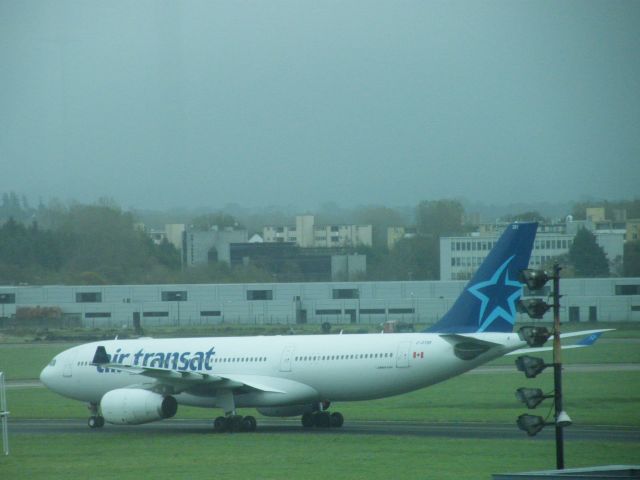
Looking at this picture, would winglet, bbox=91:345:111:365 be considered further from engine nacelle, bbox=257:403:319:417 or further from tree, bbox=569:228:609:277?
tree, bbox=569:228:609:277

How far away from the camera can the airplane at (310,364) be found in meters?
35.8

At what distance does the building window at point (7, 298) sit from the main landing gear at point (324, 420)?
5560 cm

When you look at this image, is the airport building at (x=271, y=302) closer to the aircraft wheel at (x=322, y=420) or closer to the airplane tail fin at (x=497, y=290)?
the aircraft wheel at (x=322, y=420)

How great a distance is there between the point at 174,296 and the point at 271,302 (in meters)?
7.33

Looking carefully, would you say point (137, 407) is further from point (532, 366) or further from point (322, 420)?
point (532, 366)

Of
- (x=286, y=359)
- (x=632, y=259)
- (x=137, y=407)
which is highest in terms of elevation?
(x=632, y=259)

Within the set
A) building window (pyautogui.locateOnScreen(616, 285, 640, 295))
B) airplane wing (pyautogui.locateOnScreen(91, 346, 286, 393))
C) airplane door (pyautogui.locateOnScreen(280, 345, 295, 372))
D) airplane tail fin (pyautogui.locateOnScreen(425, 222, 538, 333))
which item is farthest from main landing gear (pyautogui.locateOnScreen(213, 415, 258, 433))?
building window (pyautogui.locateOnScreen(616, 285, 640, 295))

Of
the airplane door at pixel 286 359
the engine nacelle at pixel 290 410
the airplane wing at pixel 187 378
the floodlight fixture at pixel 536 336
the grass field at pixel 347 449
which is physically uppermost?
the floodlight fixture at pixel 536 336

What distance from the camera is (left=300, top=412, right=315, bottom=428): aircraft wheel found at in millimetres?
39281

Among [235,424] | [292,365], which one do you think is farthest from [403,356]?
[235,424]

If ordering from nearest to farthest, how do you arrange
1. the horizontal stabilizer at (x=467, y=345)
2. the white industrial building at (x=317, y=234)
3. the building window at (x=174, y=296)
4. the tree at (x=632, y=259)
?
the horizontal stabilizer at (x=467, y=345), the building window at (x=174, y=296), the tree at (x=632, y=259), the white industrial building at (x=317, y=234)

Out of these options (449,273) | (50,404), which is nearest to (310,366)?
(50,404)

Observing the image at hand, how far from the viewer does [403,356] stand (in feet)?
119

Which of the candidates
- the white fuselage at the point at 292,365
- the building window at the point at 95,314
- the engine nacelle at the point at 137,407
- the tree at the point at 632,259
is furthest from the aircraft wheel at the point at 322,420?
the tree at the point at 632,259
